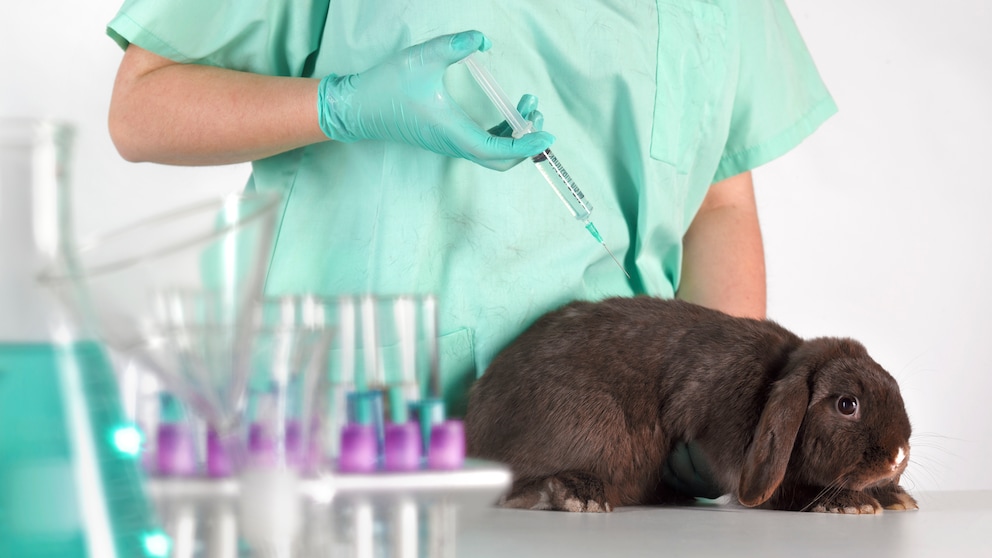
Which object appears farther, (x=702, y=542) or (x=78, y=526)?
(x=702, y=542)

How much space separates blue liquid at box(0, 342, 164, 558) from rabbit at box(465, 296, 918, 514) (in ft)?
1.85

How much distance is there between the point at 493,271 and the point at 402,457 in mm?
608

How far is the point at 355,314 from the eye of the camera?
2.36ft

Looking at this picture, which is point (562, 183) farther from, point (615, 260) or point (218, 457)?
point (218, 457)

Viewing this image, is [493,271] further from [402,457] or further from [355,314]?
[402,457]

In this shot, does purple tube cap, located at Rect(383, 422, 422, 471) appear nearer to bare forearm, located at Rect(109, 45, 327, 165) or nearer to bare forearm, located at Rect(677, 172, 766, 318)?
bare forearm, located at Rect(109, 45, 327, 165)

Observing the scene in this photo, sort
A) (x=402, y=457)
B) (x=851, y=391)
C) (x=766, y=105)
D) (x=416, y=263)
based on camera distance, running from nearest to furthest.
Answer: (x=402, y=457)
(x=851, y=391)
(x=416, y=263)
(x=766, y=105)

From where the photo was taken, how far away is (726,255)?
1341mm

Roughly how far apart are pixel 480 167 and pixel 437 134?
0.12m

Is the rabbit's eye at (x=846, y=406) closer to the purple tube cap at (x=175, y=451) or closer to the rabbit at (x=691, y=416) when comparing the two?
the rabbit at (x=691, y=416)

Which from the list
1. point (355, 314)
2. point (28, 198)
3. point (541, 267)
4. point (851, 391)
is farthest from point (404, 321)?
point (28, 198)

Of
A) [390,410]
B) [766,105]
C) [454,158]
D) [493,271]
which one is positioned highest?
[766,105]

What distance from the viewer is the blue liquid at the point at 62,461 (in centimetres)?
28

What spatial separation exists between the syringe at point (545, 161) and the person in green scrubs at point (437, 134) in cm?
3
